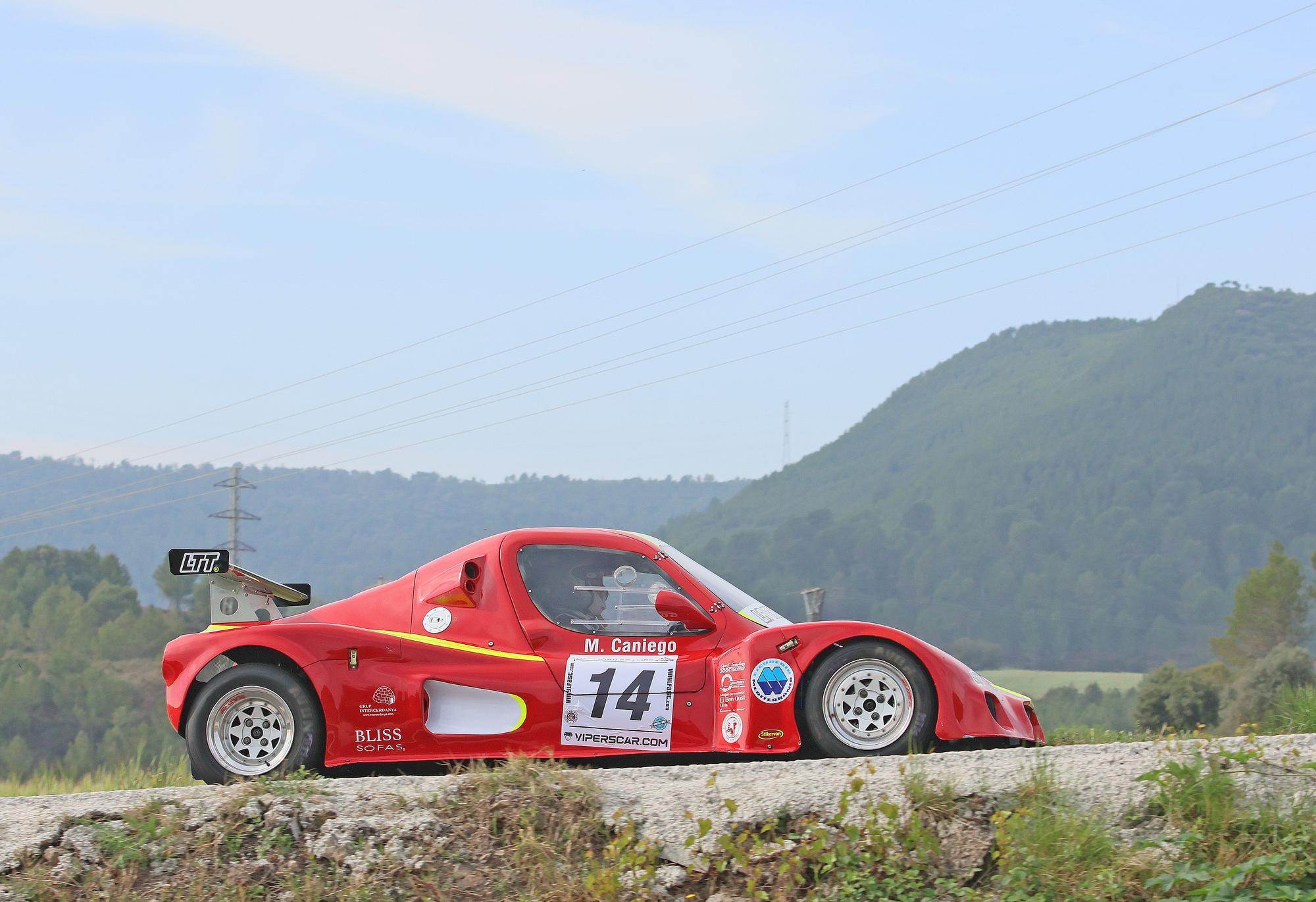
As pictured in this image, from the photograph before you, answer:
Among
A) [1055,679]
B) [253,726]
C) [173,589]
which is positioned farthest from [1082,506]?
[253,726]

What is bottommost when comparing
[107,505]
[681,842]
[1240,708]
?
[1240,708]

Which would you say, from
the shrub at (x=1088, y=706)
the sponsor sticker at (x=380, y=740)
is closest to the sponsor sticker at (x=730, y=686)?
the sponsor sticker at (x=380, y=740)

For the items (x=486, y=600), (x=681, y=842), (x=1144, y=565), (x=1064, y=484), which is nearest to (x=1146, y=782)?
(x=681, y=842)

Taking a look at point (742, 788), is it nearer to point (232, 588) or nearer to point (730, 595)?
point (730, 595)

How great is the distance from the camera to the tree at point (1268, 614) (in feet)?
271

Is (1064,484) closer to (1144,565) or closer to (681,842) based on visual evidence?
(1144,565)

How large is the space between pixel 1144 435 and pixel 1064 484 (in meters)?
15.7

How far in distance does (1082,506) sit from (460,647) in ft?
464

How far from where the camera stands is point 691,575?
7.49m

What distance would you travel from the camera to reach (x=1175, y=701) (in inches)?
2020

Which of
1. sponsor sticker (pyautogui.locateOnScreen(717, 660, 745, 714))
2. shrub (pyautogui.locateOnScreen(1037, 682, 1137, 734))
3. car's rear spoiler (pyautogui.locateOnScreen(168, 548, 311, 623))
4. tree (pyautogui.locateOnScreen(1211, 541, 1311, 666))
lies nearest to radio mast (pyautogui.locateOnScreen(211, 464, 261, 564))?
shrub (pyautogui.locateOnScreen(1037, 682, 1137, 734))

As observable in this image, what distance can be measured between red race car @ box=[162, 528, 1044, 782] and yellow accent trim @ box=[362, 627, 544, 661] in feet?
0.04

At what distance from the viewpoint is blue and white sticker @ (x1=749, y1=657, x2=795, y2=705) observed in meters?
6.90

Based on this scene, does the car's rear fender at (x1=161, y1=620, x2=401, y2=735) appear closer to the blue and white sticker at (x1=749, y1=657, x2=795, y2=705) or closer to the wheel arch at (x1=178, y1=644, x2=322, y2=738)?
the wheel arch at (x1=178, y1=644, x2=322, y2=738)
